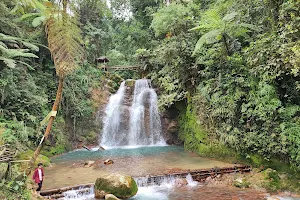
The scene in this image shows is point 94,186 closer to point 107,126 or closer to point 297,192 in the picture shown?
point 297,192

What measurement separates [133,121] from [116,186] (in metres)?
9.70

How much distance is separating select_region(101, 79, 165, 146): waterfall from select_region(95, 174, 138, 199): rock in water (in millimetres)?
8527

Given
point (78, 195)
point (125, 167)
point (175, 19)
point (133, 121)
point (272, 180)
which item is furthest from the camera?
point (133, 121)

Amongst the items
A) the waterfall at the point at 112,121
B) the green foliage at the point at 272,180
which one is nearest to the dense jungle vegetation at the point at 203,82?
the green foliage at the point at 272,180

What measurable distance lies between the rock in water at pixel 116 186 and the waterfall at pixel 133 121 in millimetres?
8527

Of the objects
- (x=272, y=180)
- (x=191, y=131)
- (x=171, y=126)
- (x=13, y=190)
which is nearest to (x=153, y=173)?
(x=272, y=180)

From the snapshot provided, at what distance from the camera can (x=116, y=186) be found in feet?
22.5

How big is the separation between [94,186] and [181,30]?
30.3ft

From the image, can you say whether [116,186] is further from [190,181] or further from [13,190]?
[13,190]

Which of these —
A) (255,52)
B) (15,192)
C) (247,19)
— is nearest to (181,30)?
(247,19)

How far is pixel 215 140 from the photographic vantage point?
34.6ft

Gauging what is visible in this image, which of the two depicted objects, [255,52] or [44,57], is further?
[44,57]

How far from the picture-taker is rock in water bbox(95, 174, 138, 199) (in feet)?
22.4

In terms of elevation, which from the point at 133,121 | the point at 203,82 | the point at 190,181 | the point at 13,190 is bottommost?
the point at 190,181
